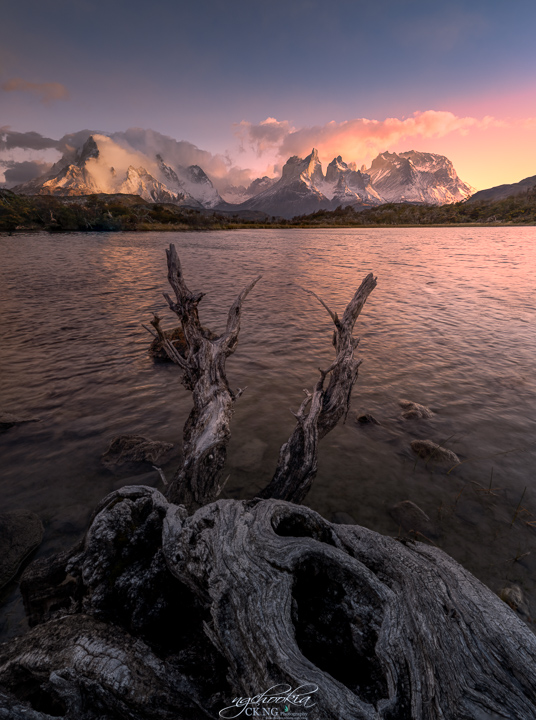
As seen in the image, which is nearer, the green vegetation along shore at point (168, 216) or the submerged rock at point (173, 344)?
the submerged rock at point (173, 344)

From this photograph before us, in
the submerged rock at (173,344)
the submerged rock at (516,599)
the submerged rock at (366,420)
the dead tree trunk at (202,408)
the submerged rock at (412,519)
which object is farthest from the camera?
the submerged rock at (173,344)

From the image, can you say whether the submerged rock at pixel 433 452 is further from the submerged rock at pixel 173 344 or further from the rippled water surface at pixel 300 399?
the submerged rock at pixel 173 344

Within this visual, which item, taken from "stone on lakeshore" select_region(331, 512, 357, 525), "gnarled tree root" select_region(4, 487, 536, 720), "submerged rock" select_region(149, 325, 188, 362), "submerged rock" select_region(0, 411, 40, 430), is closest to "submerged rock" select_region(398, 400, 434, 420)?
"stone on lakeshore" select_region(331, 512, 357, 525)

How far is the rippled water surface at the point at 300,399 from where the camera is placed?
16.4 feet

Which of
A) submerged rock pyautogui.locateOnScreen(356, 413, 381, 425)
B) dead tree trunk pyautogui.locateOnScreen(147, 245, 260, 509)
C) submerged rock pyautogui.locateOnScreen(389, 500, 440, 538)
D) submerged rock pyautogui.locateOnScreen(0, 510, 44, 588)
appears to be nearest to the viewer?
submerged rock pyautogui.locateOnScreen(0, 510, 44, 588)

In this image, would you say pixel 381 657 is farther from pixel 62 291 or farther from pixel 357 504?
pixel 62 291

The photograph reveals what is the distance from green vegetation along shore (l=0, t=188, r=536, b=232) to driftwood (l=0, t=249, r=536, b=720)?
101971 millimetres

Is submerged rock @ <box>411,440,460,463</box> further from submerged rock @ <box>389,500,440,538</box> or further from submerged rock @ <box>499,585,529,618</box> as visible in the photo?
submerged rock @ <box>499,585,529,618</box>

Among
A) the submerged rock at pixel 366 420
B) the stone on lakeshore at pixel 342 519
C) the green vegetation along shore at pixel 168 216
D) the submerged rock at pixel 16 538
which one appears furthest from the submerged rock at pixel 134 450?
the green vegetation along shore at pixel 168 216

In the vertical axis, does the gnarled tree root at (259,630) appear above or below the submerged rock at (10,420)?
above

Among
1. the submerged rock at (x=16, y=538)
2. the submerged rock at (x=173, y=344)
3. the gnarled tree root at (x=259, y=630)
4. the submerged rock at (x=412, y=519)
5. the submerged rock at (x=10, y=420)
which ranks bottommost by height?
the submerged rock at (x=412, y=519)

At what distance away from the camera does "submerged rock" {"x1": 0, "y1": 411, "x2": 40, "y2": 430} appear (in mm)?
6827

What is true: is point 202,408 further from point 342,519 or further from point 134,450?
point 342,519

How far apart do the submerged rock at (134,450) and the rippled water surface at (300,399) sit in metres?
0.23
